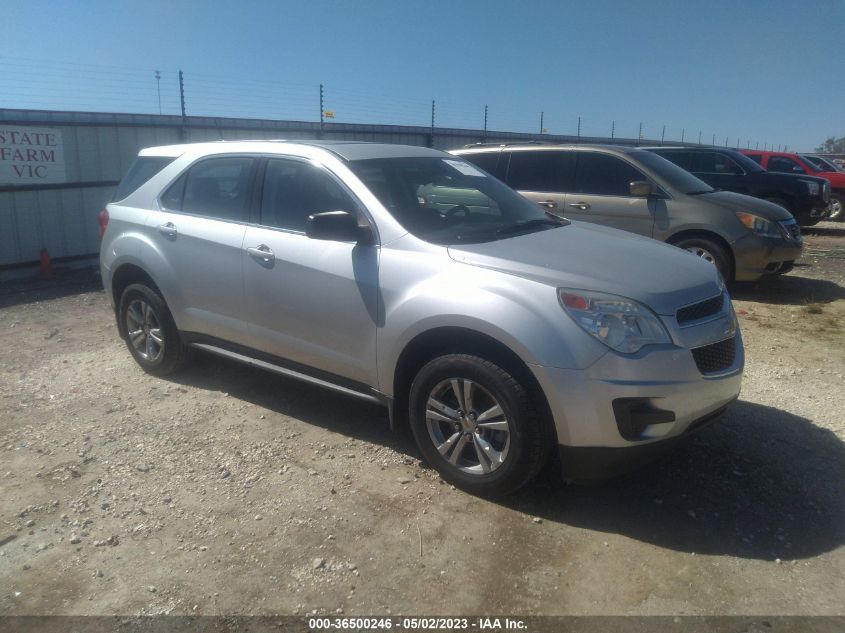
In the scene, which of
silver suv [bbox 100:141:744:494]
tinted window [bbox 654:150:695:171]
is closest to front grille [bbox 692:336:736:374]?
silver suv [bbox 100:141:744:494]

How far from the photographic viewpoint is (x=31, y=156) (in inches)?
354

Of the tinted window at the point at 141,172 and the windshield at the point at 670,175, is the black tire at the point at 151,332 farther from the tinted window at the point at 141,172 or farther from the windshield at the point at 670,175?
the windshield at the point at 670,175

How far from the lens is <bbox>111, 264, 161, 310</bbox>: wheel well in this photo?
5296 mm

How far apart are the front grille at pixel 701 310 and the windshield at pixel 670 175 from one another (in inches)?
189

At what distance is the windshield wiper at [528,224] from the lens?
423 centimetres

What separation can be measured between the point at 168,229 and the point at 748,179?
10730mm

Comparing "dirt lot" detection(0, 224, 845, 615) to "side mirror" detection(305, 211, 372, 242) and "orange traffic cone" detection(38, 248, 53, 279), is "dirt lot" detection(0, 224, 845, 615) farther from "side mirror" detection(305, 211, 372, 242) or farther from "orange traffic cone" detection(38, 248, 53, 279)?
"orange traffic cone" detection(38, 248, 53, 279)

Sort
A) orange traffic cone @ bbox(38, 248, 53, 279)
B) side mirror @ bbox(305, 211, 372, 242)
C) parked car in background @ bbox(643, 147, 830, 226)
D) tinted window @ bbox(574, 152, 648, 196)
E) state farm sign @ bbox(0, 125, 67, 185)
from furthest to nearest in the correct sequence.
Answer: parked car in background @ bbox(643, 147, 830, 226)
orange traffic cone @ bbox(38, 248, 53, 279)
state farm sign @ bbox(0, 125, 67, 185)
tinted window @ bbox(574, 152, 648, 196)
side mirror @ bbox(305, 211, 372, 242)

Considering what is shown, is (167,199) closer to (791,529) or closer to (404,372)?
(404,372)

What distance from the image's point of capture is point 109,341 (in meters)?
6.54

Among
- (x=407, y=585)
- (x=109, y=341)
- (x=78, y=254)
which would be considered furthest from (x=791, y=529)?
(x=78, y=254)

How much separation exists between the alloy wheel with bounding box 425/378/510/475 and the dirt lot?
0.23 metres

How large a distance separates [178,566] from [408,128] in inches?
554

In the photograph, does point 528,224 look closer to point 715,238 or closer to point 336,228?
point 336,228
